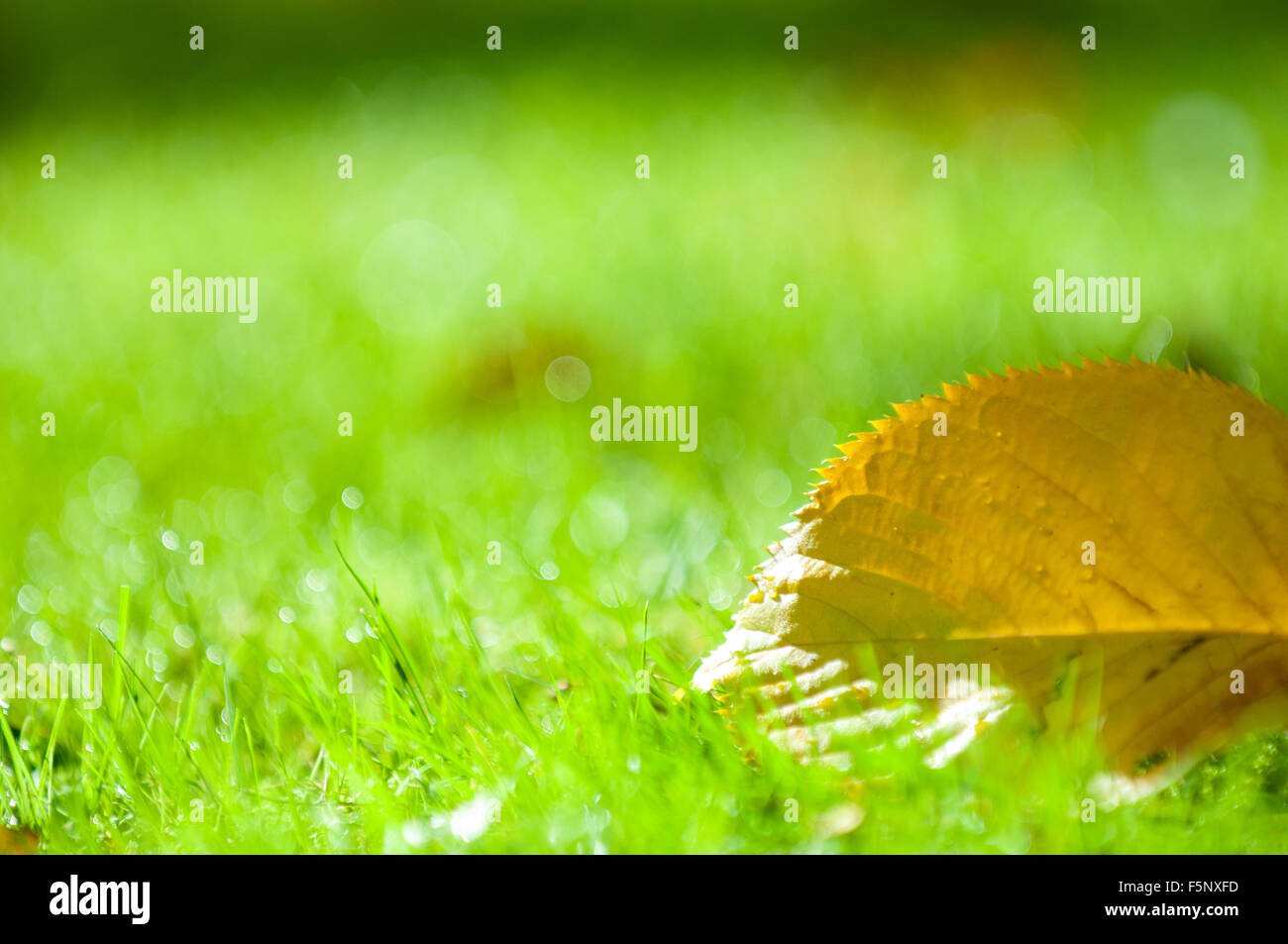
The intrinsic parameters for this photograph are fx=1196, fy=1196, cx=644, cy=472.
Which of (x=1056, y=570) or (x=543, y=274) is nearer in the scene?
(x=1056, y=570)

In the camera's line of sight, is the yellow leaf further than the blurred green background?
No

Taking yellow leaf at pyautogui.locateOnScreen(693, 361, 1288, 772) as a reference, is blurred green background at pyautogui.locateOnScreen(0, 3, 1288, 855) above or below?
above

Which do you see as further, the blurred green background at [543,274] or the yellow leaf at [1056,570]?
the blurred green background at [543,274]

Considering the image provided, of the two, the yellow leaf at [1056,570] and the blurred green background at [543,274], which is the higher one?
the blurred green background at [543,274]

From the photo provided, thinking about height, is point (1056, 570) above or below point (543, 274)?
below
